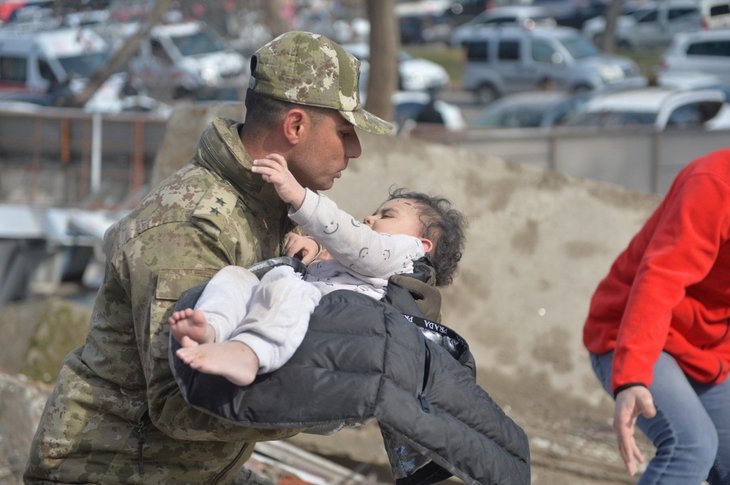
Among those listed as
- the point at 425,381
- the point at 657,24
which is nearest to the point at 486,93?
the point at 657,24

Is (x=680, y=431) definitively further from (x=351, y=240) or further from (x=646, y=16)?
(x=646, y=16)

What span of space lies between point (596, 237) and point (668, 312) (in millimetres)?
3729

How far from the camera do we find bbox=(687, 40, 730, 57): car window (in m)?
28.3

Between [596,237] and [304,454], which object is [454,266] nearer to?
[304,454]

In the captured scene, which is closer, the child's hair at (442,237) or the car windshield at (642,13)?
the child's hair at (442,237)

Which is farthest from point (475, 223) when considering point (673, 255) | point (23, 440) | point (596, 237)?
point (673, 255)

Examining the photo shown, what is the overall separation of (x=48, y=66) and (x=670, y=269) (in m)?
21.3

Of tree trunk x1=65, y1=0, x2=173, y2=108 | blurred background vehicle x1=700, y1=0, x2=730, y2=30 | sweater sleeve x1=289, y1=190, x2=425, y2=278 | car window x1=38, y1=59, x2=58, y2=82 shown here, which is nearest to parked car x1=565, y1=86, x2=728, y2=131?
tree trunk x1=65, y1=0, x2=173, y2=108


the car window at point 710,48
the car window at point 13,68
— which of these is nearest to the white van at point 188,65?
the car window at point 13,68

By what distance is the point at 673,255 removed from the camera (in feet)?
11.4

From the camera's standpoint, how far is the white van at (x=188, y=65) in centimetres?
2098

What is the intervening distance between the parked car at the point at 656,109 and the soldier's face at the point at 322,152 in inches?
540

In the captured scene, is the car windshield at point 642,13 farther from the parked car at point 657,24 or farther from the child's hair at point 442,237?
the child's hair at point 442,237

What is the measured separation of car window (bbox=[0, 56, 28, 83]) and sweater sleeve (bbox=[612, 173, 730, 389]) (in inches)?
857
